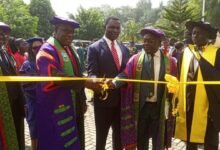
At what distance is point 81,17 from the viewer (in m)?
51.6

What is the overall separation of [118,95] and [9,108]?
4.94 feet

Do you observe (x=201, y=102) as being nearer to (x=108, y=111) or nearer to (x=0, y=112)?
(x=108, y=111)

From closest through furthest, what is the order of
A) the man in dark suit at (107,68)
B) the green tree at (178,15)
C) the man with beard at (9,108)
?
the man with beard at (9,108) → the man in dark suit at (107,68) → the green tree at (178,15)

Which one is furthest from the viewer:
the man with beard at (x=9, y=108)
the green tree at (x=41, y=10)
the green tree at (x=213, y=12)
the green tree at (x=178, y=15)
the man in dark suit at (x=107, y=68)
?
the green tree at (x=41, y=10)

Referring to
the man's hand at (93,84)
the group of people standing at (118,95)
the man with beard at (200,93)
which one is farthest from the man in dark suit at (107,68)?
the man with beard at (200,93)

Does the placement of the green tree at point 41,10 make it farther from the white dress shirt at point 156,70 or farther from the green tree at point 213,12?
the white dress shirt at point 156,70

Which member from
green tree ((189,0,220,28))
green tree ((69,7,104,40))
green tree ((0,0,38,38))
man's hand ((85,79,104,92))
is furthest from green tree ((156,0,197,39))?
man's hand ((85,79,104,92))

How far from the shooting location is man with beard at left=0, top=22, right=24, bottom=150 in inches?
144

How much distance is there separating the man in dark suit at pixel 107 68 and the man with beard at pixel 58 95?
0.56 metres

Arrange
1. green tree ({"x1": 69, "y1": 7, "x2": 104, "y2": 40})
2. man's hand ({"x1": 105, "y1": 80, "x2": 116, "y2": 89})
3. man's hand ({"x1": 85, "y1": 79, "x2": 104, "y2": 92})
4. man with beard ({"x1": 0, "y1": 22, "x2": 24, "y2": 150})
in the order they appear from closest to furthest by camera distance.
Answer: man with beard ({"x1": 0, "y1": 22, "x2": 24, "y2": 150}) < man's hand ({"x1": 85, "y1": 79, "x2": 104, "y2": 92}) < man's hand ({"x1": 105, "y1": 80, "x2": 116, "y2": 89}) < green tree ({"x1": 69, "y1": 7, "x2": 104, "y2": 40})

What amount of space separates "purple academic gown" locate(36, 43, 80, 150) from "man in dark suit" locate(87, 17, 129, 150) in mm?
709

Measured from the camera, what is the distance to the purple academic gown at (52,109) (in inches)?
146

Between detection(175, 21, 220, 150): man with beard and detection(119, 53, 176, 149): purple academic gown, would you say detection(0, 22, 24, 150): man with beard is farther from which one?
detection(175, 21, 220, 150): man with beard

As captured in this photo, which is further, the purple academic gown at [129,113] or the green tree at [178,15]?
the green tree at [178,15]
